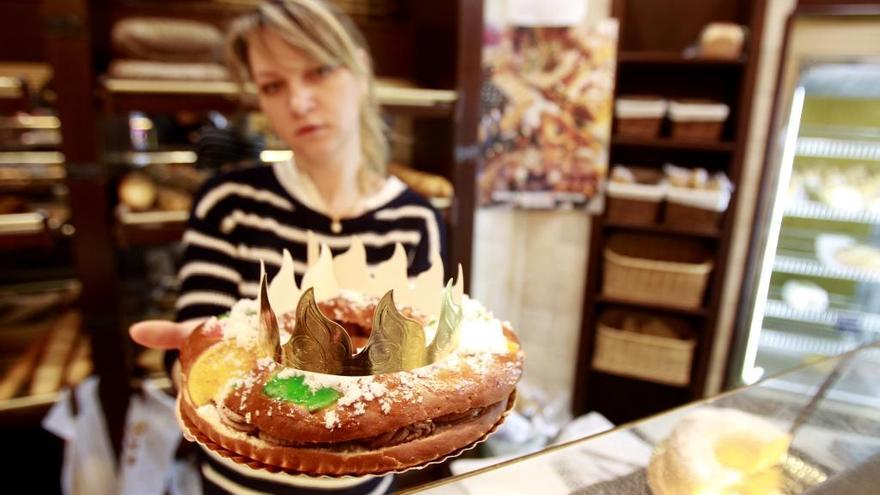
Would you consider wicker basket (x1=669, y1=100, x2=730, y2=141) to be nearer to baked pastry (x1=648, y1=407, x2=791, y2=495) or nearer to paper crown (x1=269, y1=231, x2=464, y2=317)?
baked pastry (x1=648, y1=407, x2=791, y2=495)

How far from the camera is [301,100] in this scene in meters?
1.06

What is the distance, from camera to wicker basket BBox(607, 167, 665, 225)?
2.76 metres

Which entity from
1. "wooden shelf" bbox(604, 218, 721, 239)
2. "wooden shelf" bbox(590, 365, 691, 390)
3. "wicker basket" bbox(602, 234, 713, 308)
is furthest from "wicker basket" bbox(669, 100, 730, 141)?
"wooden shelf" bbox(590, 365, 691, 390)

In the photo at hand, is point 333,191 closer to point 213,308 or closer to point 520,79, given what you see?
point 213,308

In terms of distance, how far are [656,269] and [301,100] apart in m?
2.29

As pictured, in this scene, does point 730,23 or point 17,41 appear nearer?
point 17,41

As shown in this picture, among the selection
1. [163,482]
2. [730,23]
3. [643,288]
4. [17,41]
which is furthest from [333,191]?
[730,23]

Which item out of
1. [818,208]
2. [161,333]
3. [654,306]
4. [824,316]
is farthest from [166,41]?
[824,316]

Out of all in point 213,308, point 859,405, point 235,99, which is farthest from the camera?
point 235,99

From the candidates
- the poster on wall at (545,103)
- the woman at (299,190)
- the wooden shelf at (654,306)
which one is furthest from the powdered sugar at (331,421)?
the wooden shelf at (654,306)

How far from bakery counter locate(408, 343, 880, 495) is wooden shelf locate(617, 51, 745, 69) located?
2083 millimetres

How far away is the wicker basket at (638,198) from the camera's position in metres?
2.76

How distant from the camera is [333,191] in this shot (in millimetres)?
1334

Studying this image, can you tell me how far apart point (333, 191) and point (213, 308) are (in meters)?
0.39
